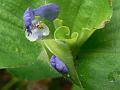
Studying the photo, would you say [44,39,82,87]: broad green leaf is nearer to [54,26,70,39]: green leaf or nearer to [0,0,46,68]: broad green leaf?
[54,26,70,39]: green leaf

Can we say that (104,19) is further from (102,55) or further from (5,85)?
(5,85)

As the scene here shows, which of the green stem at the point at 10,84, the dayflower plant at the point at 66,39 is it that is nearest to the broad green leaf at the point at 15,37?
the dayflower plant at the point at 66,39

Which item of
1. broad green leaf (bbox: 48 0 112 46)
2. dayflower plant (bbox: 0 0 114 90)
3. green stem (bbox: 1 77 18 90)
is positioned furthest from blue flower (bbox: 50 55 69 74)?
green stem (bbox: 1 77 18 90)

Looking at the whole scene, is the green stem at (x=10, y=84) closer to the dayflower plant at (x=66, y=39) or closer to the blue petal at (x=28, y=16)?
the dayflower plant at (x=66, y=39)

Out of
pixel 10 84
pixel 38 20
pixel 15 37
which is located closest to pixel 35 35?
pixel 38 20

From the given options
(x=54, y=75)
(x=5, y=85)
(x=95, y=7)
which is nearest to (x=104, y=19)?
(x=95, y=7)

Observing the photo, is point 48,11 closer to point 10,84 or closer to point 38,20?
point 38,20

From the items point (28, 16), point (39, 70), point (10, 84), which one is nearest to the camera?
point (28, 16)
